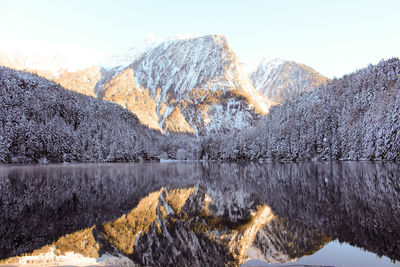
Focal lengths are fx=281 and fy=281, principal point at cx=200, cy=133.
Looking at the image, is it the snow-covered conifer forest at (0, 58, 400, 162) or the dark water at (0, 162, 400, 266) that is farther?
the snow-covered conifer forest at (0, 58, 400, 162)

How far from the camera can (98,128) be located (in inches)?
7106

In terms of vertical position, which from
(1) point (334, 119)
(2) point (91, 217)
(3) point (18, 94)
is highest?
(3) point (18, 94)

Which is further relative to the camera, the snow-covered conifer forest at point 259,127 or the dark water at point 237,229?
the snow-covered conifer forest at point 259,127

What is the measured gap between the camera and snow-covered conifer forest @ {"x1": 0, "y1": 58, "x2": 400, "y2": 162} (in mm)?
97688

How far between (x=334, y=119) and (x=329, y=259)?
121 m

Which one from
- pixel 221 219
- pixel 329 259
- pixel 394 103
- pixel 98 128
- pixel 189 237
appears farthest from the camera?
pixel 98 128

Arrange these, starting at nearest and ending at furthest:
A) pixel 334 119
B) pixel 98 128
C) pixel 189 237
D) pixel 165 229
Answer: pixel 189 237 < pixel 165 229 < pixel 334 119 < pixel 98 128

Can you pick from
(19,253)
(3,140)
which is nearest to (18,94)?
(3,140)

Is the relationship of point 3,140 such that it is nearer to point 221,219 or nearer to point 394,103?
point 221,219

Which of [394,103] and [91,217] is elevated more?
[394,103]

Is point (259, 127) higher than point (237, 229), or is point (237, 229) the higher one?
point (259, 127)

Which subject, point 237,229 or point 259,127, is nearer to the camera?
point 237,229

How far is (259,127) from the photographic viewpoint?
527 feet

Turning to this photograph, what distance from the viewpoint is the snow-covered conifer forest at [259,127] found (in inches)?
3846
